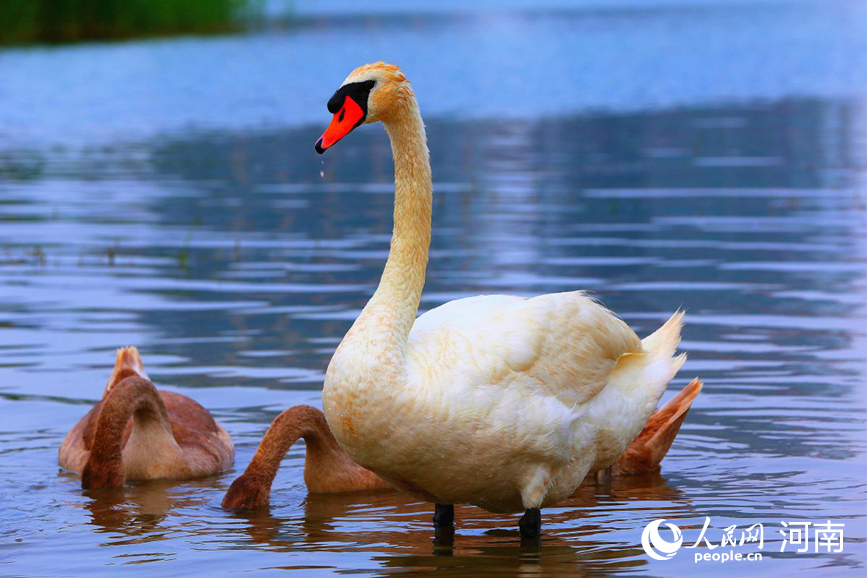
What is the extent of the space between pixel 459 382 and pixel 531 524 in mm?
1038

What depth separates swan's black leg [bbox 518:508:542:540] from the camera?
7211mm

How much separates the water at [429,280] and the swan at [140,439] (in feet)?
0.56

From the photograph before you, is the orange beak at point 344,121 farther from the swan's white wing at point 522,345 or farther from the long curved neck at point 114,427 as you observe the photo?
the long curved neck at point 114,427

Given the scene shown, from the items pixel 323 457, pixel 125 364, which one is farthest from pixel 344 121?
pixel 125 364

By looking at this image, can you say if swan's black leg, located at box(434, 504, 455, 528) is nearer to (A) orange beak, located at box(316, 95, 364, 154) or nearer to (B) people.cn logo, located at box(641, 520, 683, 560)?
(B) people.cn logo, located at box(641, 520, 683, 560)

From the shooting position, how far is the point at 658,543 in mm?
7246

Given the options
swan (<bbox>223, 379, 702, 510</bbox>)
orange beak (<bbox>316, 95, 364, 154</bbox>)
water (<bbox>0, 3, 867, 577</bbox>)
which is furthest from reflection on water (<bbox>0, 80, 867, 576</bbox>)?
orange beak (<bbox>316, 95, 364, 154</bbox>)

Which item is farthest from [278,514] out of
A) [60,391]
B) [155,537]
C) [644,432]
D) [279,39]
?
[279,39]

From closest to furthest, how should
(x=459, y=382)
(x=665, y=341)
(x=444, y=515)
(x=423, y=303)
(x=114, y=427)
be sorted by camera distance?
(x=459, y=382), (x=444, y=515), (x=665, y=341), (x=114, y=427), (x=423, y=303)

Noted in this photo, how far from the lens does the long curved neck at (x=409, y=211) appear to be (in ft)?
22.8

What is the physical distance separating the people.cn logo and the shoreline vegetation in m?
47.2

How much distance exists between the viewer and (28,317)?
13.6 meters

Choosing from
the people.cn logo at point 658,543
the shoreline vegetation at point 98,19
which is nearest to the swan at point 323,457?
the people.cn logo at point 658,543

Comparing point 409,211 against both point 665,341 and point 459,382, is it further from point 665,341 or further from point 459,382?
point 665,341
